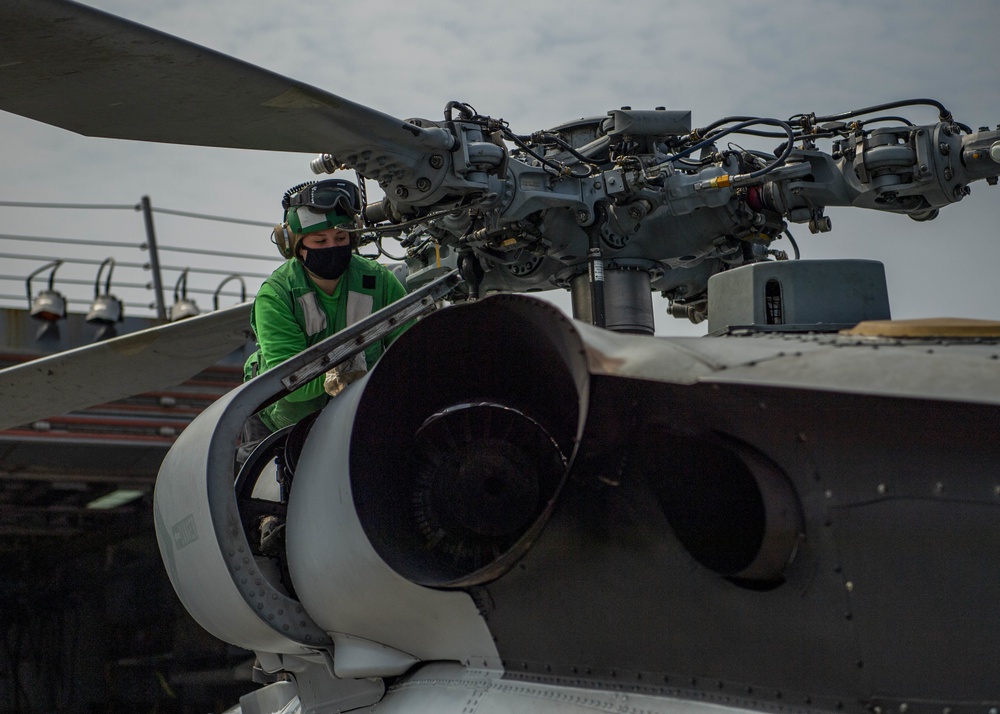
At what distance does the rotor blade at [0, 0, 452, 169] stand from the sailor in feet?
1.13

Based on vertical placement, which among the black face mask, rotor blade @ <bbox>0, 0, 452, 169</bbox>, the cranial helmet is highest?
rotor blade @ <bbox>0, 0, 452, 169</bbox>

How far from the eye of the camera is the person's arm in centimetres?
472

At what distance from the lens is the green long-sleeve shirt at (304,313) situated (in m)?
4.81

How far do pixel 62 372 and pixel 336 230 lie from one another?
1.72 m

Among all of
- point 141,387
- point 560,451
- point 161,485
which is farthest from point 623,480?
point 141,387

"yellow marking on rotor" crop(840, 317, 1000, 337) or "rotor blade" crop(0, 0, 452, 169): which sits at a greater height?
"rotor blade" crop(0, 0, 452, 169)

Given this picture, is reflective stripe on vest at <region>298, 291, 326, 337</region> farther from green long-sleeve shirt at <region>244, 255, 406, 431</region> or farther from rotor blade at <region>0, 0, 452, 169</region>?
rotor blade at <region>0, 0, 452, 169</region>

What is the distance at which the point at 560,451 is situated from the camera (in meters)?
4.00

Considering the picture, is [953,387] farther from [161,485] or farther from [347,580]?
[161,485]

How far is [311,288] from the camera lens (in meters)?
5.05

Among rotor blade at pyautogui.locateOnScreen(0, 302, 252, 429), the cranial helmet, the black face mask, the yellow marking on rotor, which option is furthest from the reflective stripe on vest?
the yellow marking on rotor

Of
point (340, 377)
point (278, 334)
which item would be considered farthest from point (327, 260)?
point (340, 377)

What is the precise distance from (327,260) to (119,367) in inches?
57.3

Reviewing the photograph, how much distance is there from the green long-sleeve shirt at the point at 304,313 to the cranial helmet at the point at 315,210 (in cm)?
13
